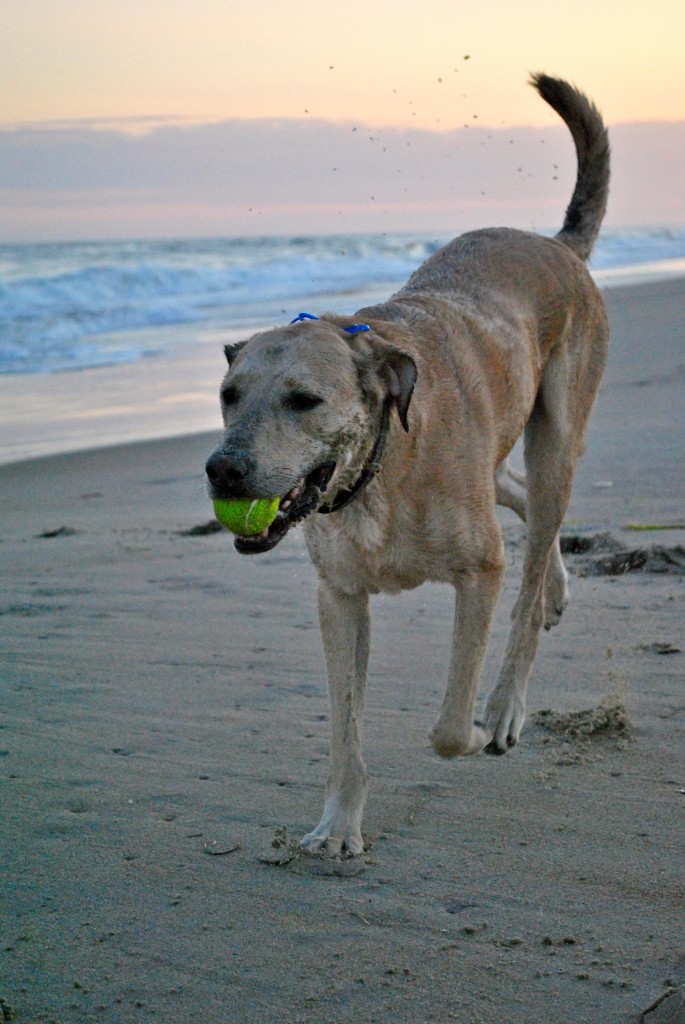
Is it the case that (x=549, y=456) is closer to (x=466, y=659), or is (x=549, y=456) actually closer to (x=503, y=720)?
A: (x=503, y=720)

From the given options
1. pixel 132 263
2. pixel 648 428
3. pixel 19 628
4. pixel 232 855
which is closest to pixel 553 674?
pixel 232 855

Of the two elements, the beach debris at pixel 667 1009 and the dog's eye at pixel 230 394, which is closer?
the beach debris at pixel 667 1009

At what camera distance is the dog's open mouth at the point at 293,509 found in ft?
10.9

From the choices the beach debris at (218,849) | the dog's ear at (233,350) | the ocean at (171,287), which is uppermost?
the dog's ear at (233,350)

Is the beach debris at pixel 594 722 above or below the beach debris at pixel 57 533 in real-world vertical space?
above

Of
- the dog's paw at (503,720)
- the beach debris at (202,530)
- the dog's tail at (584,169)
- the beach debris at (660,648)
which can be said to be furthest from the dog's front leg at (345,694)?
the beach debris at (202,530)

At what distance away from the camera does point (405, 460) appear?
12.3 feet

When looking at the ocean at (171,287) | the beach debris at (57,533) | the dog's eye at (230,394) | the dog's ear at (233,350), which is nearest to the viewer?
the dog's eye at (230,394)

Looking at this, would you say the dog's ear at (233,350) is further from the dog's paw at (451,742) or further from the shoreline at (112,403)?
the shoreline at (112,403)

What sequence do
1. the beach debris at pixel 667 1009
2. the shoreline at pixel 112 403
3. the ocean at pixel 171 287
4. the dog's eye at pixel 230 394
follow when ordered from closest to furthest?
1. the beach debris at pixel 667 1009
2. the dog's eye at pixel 230 394
3. the shoreline at pixel 112 403
4. the ocean at pixel 171 287

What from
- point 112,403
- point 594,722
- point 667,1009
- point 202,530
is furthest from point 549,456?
point 112,403

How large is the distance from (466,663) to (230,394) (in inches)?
46.5

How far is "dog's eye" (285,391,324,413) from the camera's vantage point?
11.2 ft

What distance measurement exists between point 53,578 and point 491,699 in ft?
10.1
